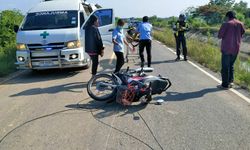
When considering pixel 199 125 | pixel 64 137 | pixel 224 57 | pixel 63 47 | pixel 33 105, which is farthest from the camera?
pixel 63 47

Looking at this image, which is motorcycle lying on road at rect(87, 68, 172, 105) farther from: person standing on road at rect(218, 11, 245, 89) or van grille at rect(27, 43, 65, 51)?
van grille at rect(27, 43, 65, 51)

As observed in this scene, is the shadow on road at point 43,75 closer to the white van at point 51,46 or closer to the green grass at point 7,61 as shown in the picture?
the white van at point 51,46

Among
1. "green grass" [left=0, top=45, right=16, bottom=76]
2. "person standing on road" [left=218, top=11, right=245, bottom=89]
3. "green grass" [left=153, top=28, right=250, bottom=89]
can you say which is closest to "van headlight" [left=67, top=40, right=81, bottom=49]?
"green grass" [left=0, top=45, right=16, bottom=76]

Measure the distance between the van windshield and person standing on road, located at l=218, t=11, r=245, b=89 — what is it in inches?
193

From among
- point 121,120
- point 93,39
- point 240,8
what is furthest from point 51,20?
point 240,8

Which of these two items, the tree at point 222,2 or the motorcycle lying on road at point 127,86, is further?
the tree at point 222,2

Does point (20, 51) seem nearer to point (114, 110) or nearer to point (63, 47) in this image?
point (63, 47)

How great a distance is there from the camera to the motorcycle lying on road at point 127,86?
23.9ft

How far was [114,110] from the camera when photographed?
7172mm

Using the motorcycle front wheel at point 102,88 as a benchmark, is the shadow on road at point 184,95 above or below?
below

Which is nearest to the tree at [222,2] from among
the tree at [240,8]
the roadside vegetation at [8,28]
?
the tree at [240,8]

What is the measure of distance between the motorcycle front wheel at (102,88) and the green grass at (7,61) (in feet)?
17.5

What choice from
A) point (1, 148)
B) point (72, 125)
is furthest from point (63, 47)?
point (1, 148)

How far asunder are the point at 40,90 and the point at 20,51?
2270 millimetres
